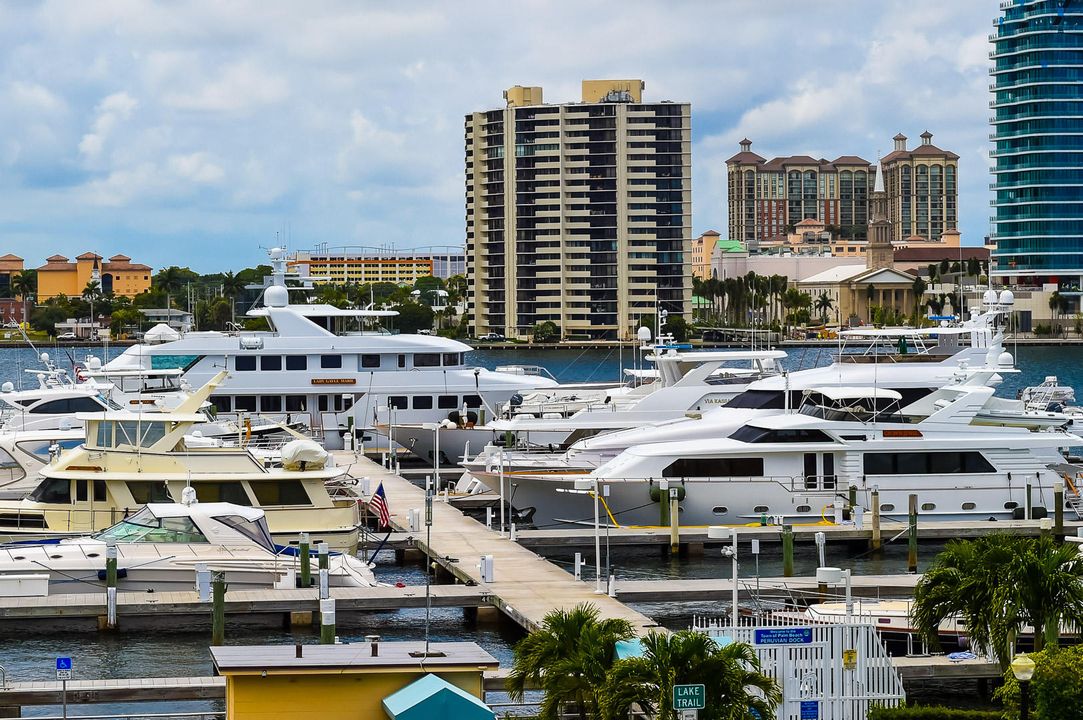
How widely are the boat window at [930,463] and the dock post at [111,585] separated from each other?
54.1 feet

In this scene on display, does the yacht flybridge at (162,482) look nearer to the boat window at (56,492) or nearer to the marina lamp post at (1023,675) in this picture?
the boat window at (56,492)

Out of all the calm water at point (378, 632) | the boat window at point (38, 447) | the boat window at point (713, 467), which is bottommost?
the calm water at point (378, 632)

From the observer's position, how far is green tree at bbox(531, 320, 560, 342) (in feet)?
557

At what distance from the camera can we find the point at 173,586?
28719 millimetres

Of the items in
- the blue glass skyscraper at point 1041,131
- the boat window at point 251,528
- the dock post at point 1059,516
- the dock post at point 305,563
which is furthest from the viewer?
the blue glass skyscraper at point 1041,131

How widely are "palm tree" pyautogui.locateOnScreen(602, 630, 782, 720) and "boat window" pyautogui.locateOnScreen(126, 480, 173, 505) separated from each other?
56.2 ft

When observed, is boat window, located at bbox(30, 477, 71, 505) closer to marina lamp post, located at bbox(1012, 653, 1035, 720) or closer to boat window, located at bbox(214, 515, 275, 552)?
boat window, located at bbox(214, 515, 275, 552)

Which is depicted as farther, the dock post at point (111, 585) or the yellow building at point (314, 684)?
the dock post at point (111, 585)

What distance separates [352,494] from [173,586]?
8217 mm

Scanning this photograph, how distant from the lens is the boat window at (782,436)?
3703 cm

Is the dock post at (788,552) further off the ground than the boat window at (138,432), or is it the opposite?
the boat window at (138,432)

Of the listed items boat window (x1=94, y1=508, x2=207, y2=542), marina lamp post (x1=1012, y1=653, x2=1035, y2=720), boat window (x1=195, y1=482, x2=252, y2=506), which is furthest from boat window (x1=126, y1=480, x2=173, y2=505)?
marina lamp post (x1=1012, y1=653, x2=1035, y2=720)

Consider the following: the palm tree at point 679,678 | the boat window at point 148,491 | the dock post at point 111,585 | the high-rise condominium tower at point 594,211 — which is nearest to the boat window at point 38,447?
the boat window at point 148,491

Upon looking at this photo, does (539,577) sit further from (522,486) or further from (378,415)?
(378,415)
